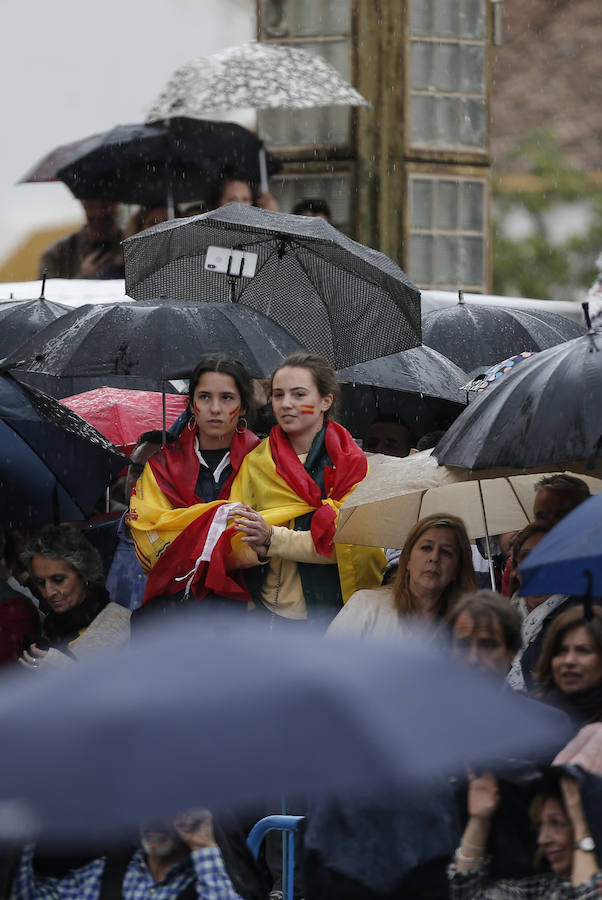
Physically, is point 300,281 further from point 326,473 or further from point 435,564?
point 435,564

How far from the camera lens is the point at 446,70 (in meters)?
16.6

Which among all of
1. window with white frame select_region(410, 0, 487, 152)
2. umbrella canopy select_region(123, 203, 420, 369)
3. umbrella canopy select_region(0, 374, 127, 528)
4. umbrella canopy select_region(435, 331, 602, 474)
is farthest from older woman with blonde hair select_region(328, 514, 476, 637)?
window with white frame select_region(410, 0, 487, 152)

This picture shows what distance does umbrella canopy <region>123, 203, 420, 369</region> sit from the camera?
773 centimetres

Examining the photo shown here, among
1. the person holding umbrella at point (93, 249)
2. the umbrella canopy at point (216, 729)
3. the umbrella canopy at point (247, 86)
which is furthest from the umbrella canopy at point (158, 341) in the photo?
the umbrella canopy at point (247, 86)

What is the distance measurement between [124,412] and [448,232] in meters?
9.05

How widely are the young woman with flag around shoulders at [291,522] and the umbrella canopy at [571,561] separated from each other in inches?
50.5

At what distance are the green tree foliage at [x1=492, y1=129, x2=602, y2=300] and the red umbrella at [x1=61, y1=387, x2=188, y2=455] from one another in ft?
73.8

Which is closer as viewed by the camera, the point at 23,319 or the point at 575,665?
the point at 575,665

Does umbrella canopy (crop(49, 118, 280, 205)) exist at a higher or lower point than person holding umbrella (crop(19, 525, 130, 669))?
higher

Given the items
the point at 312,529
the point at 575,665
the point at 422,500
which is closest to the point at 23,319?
the point at 422,500

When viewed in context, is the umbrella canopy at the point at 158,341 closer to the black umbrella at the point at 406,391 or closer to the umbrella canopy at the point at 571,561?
the black umbrella at the point at 406,391

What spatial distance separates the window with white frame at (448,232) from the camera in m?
16.7

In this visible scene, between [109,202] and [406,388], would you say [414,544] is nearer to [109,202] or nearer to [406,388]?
[406,388]

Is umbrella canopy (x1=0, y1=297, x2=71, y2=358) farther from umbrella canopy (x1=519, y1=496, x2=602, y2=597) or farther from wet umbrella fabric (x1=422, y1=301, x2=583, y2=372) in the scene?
umbrella canopy (x1=519, y1=496, x2=602, y2=597)
